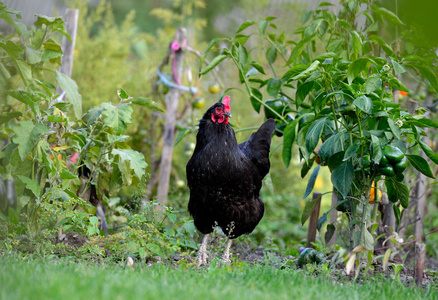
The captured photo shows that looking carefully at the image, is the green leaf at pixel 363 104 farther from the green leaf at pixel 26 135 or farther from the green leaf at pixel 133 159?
the green leaf at pixel 26 135

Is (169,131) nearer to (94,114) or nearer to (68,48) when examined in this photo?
(68,48)

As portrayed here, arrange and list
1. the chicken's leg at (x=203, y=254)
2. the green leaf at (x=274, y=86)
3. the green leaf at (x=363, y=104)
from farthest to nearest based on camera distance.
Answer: the green leaf at (x=274, y=86) → the chicken's leg at (x=203, y=254) → the green leaf at (x=363, y=104)

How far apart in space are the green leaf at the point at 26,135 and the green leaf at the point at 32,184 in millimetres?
209

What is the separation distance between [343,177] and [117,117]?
1.54 metres

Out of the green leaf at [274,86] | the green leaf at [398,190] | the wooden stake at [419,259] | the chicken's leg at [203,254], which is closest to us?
the wooden stake at [419,259]

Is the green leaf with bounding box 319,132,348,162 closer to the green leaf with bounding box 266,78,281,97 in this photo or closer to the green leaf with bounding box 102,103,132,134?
the green leaf with bounding box 266,78,281,97

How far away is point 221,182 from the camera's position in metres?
3.25

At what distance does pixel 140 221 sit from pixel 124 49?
171 inches

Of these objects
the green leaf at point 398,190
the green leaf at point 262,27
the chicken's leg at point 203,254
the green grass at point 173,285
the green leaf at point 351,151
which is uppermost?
the green leaf at point 262,27

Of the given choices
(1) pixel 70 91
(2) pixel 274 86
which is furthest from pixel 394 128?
(1) pixel 70 91

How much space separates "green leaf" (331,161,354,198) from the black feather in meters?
0.80

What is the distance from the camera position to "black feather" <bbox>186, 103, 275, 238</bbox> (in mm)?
3250

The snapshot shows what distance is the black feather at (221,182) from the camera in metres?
3.25

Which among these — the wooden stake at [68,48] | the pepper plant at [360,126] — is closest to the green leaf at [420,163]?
the pepper plant at [360,126]
